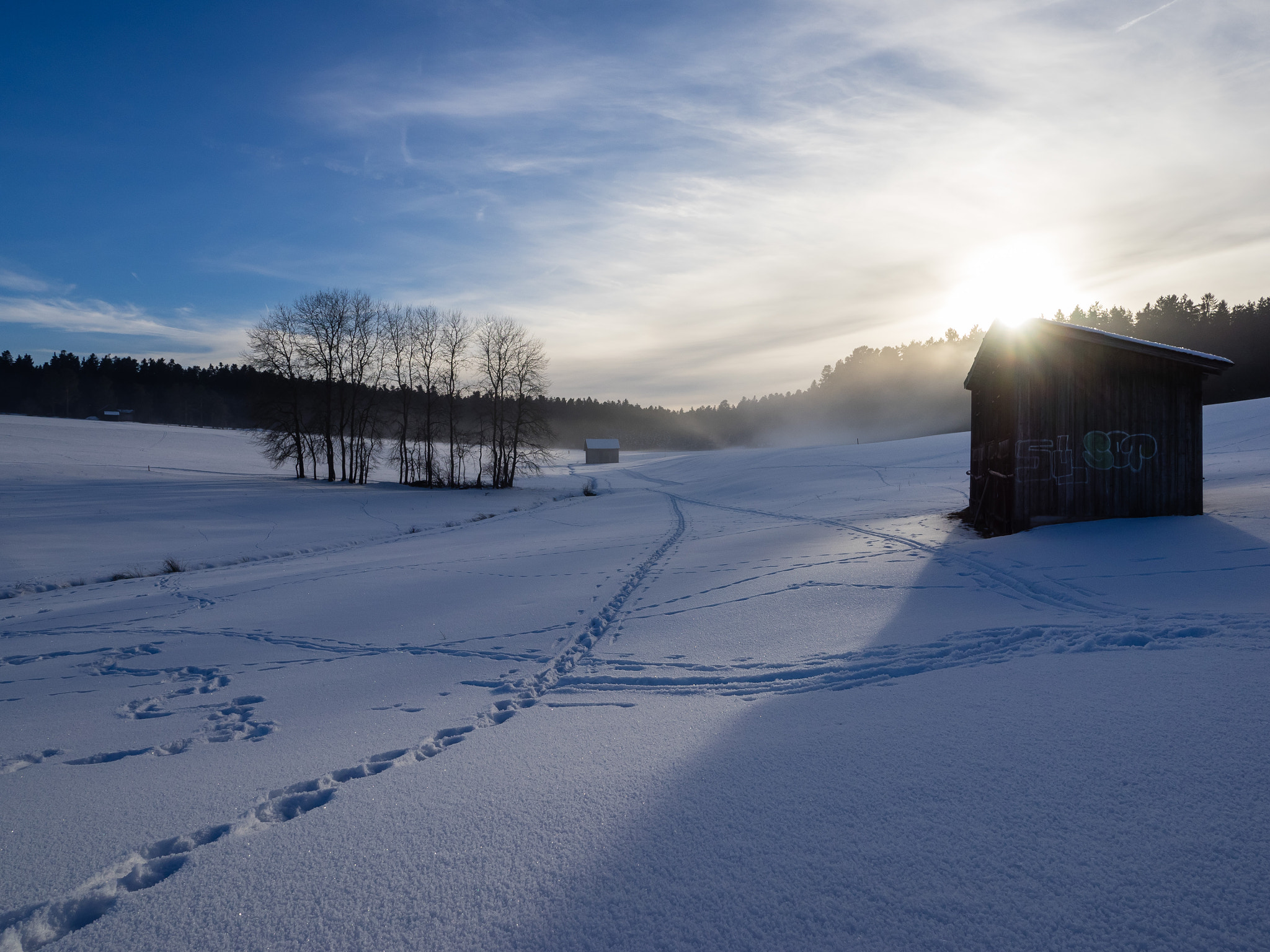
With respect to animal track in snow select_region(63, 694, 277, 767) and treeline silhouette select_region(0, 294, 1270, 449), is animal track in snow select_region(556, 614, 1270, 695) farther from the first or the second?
treeline silhouette select_region(0, 294, 1270, 449)

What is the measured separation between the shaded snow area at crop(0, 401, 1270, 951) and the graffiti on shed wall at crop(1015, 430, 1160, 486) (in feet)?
4.48

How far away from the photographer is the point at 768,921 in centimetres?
232

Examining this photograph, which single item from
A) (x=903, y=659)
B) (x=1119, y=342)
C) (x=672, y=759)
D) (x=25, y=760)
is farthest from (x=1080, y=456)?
(x=25, y=760)

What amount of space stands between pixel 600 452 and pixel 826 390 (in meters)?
61.4

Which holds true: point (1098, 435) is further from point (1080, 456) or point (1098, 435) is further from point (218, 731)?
point (218, 731)

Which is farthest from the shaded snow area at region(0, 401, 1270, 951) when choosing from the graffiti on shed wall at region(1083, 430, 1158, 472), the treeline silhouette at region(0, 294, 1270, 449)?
the treeline silhouette at region(0, 294, 1270, 449)

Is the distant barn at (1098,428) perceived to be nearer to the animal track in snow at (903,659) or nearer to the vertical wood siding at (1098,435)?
the vertical wood siding at (1098,435)

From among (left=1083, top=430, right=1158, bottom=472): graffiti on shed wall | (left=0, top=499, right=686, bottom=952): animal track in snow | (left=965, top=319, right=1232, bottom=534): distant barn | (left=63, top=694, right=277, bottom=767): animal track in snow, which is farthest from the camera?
(left=1083, top=430, right=1158, bottom=472): graffiti on shed wall

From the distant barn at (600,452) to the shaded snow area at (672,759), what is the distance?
71017 millimetres

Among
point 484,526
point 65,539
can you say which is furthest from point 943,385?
point 65,539

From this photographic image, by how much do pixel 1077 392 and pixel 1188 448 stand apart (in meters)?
2.34

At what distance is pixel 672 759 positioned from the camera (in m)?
3.70

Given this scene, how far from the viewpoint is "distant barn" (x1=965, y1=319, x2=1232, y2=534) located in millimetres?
11297

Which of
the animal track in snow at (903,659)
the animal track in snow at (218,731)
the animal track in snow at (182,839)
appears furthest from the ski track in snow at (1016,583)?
the animal track in snow at (218,731)
